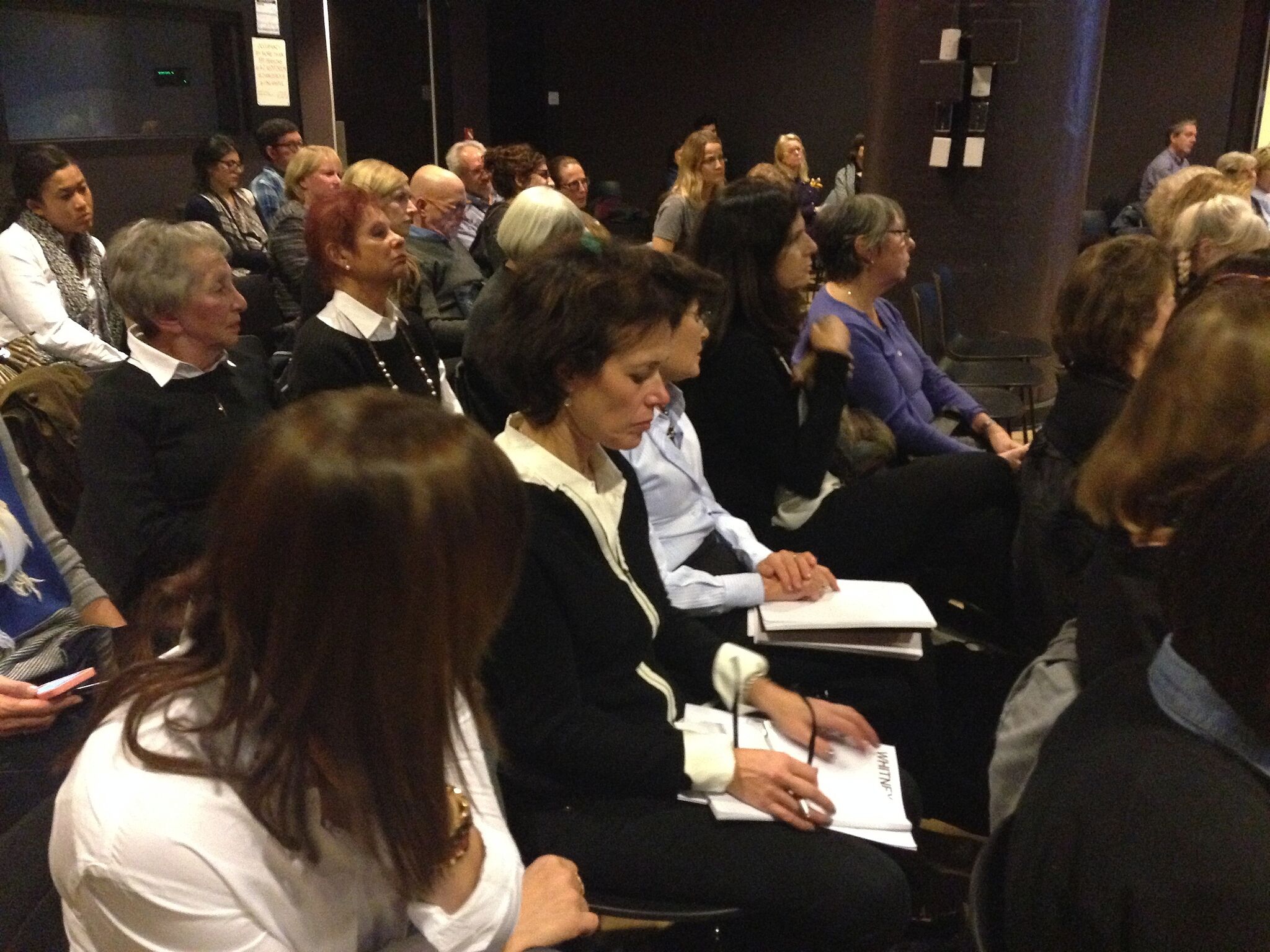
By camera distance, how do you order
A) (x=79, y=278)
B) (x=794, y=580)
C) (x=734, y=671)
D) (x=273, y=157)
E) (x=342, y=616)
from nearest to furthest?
(x=342, y=616)
(x=734, y=671)
(x=794, y=580)
(x=79, y=278)
(x=273, y=157)

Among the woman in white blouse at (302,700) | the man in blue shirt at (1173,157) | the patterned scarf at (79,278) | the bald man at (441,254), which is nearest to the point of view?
the woman in white blouse at (302,700)

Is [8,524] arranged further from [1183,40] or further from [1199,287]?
[1183,40]

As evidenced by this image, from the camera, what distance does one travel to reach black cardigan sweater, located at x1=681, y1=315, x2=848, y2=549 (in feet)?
8.25

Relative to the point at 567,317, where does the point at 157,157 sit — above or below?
above

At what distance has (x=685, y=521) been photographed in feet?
7.37

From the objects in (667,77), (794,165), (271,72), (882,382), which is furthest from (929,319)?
(667,77)

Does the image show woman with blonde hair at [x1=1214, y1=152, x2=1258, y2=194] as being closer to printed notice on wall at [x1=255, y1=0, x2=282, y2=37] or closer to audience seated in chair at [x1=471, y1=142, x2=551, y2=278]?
audience seated in chair at [x1=471, y1=142, x2=551, y2=278]

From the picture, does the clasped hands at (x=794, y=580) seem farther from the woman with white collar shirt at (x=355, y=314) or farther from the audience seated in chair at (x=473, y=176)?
the audience seated in chair at (x=473, y=176)

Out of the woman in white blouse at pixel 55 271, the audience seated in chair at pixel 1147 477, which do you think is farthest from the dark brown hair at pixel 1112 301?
the woman in white blouse at pixel 55 271

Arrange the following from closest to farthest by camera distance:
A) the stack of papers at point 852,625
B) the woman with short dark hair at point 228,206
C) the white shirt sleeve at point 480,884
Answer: the white shirt sleeve at point 480,884 < the stack of papers at point 852,625 < the woman with short dark hair at point 228,206

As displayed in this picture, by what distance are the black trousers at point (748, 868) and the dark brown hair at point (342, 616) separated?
23.4 inches

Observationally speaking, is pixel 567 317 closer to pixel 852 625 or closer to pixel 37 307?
pixel 852 625

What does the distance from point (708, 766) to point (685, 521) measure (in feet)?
2.49

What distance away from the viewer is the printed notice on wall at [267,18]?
7.42m
